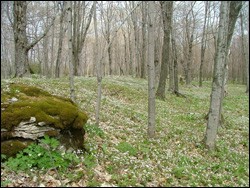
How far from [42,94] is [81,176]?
3055mm

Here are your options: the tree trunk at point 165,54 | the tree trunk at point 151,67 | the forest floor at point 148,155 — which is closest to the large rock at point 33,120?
the forest floor at point 148,155

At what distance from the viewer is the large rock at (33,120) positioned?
18.6 feet

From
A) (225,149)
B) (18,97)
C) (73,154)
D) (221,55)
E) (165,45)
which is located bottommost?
(225,149)

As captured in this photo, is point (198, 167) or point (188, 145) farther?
point (188, 145)

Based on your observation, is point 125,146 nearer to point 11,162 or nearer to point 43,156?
point 43,156

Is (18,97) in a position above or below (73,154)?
above

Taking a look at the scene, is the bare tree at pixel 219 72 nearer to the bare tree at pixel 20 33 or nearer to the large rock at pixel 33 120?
the large rock at pixel 33 120

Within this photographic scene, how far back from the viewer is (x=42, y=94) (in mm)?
7508

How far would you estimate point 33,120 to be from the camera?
19.5ft

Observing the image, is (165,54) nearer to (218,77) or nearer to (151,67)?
(151,67)

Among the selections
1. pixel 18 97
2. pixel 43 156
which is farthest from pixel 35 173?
pixel 18 97

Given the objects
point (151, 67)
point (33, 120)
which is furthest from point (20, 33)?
point (33, 120)

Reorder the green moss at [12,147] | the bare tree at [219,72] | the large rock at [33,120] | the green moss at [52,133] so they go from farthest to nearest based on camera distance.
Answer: the bare tree at [219,72] → the green moss at [52,133] → the large rock at [33,120] → the green moss at [12,147]

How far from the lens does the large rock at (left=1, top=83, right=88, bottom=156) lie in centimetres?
566
